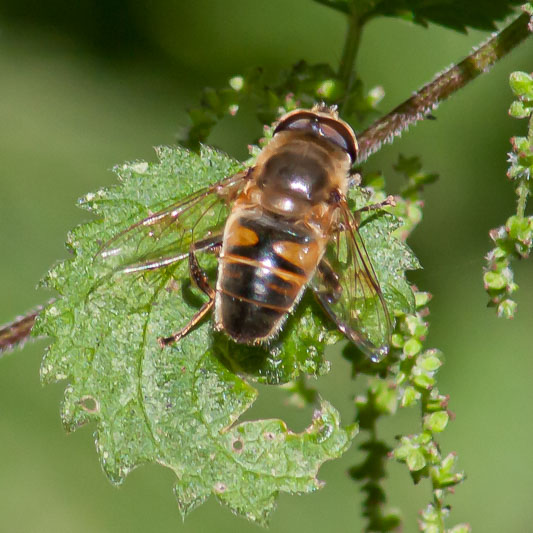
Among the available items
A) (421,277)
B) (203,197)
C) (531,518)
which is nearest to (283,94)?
(203,197)

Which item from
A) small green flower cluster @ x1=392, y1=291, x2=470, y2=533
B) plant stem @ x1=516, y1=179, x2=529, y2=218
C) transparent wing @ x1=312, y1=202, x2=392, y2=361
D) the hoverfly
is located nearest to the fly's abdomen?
the hoverfly

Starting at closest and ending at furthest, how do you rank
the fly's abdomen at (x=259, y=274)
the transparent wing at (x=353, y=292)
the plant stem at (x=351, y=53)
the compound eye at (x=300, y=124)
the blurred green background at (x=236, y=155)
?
the fly's abdomen at (x=259, y=274), the transparent wing at (x=353, y=292), the compound eye at (x=300, y=124), the plant stem at (x=351, y=53), the blurred green background at (x=236, y=155)

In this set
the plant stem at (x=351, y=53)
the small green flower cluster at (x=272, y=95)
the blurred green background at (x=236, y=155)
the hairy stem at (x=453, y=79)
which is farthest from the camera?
the blurred green background at (x=236, y=155)

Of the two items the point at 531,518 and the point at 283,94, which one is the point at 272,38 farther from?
the point at 531,518

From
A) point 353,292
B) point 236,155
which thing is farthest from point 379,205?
point 236,155

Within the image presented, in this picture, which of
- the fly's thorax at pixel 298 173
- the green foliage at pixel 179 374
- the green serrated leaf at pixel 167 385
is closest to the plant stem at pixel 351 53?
the fly's thorax at pixel 298 173

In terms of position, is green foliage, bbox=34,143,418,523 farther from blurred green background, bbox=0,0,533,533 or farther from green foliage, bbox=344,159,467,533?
blurred green background, bbox=0,0,533,533

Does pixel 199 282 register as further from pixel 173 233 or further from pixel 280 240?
pixel 280 240

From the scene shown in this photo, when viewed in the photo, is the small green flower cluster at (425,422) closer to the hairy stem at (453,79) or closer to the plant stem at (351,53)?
the hairy stem at (453,79)
